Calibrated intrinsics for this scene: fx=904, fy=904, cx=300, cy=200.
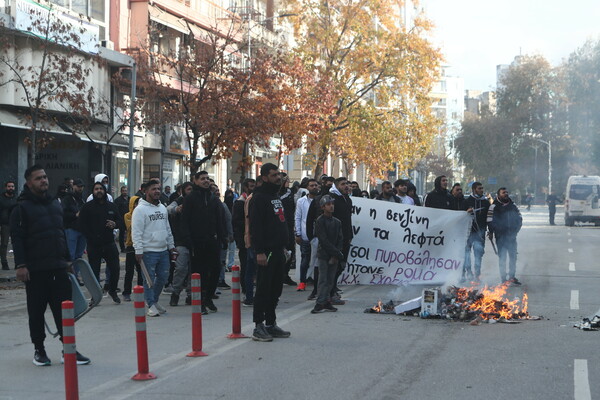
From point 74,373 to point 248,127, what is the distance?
22576 mm

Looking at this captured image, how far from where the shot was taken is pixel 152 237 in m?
11.9

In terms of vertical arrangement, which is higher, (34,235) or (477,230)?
(34,235)

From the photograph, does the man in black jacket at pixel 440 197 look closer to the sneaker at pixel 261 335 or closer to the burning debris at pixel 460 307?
the burning debris at pixel 460 307

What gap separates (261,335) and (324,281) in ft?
9.00

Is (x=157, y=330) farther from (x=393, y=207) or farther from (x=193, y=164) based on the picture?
(x=193, y=164)

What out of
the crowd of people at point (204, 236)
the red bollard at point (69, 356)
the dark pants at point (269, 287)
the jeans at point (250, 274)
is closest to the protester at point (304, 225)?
the crowd of people at point (204, 236)

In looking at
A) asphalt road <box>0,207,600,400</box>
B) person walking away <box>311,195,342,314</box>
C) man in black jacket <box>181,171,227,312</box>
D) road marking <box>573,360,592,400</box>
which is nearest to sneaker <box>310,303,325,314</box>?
person walking away <box>311,195,342,314</box>

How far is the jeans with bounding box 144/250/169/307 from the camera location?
39.1 ft

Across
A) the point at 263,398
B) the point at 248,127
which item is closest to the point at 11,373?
the point at 263,398

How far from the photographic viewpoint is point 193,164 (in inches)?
1063

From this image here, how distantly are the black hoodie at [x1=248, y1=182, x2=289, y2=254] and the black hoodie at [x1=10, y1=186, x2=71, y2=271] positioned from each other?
89.4 inches

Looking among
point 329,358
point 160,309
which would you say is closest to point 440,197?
point 160,309

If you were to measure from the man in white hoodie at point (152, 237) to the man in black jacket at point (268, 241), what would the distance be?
7.78 ft

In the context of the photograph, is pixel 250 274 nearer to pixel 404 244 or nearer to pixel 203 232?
pixel 203 232
